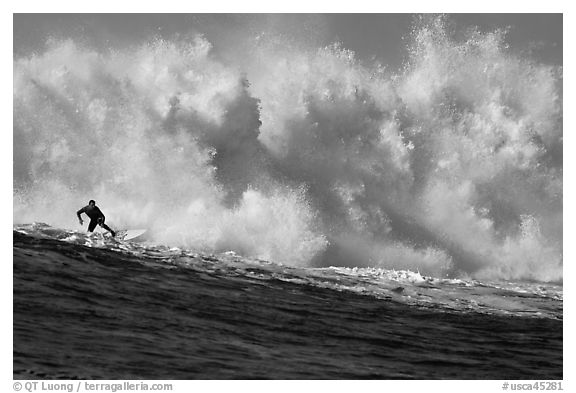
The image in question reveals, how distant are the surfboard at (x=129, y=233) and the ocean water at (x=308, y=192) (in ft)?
0.38

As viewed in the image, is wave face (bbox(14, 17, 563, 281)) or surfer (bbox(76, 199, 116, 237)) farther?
wave face (bbox(14, 17, 563, 281))

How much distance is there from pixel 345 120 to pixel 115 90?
17.0 ft

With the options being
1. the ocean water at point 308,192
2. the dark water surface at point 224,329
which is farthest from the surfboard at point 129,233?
the dark water surface at point 224,329

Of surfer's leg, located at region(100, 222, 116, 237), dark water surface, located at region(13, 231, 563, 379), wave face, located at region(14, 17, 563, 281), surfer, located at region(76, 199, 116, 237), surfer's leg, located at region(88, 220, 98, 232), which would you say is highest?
wave face, located at region(14, 17, 563, 281)

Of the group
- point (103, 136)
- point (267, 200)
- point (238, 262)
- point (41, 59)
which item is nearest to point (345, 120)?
point (267, 200)

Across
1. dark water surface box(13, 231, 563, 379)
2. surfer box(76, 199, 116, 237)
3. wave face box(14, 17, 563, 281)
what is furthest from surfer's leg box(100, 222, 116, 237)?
dark water surface box(13, 231, 563, 379)

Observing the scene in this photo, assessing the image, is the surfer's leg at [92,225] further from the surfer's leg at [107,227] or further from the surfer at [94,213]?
the surfer's leg at [107,227]

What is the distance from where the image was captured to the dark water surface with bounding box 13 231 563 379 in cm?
1207

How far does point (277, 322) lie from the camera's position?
14219 mm

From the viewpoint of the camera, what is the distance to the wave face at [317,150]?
1670 cm

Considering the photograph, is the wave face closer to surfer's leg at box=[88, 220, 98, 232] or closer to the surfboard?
the surfboard

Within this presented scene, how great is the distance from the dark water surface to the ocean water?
62 millimetres

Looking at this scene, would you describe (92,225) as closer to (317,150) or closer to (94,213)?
(94,213)

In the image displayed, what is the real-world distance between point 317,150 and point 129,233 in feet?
15.2
